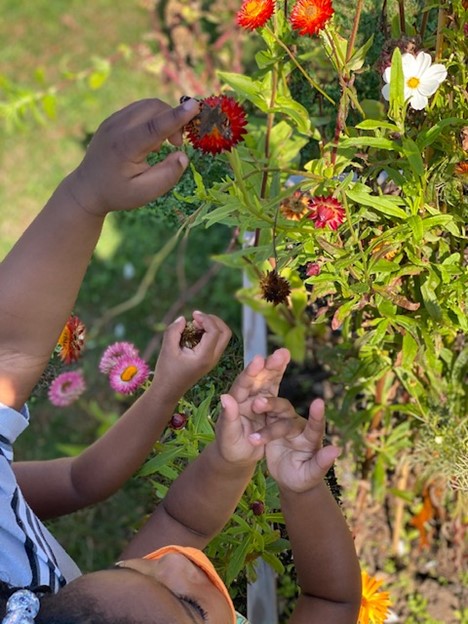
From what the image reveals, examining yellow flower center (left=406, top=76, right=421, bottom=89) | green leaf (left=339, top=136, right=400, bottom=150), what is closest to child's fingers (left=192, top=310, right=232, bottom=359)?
green leaf (left=339, top=136, right=400, bottom=150)

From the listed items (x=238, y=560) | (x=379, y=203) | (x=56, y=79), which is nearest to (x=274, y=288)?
(x=379, y=203)

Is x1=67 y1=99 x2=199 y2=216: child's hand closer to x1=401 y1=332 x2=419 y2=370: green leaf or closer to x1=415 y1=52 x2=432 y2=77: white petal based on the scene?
x1=415 y1=52 x2=432 y2=77: white petal

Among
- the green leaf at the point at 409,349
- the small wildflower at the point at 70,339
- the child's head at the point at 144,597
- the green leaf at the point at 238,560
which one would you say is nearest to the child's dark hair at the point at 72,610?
the child's head at the point at 144,597

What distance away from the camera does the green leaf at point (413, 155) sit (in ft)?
3.75

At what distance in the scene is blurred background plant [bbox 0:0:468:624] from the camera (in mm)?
1229

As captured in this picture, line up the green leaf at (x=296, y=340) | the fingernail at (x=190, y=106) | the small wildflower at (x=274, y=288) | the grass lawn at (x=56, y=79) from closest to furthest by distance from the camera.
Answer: the fingernail at (x=190, y=106) → the small wildflower at (x=274, y=288) → the green leaf at (x=296, y=340) → the grass lawn at (x=56, y=79)

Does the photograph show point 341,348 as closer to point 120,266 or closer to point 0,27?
point 120,266

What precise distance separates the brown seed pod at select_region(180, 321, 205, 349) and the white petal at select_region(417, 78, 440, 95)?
17.8 inches

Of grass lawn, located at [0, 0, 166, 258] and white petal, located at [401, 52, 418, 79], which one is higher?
white petal, located at [401, 52, 418, 79]

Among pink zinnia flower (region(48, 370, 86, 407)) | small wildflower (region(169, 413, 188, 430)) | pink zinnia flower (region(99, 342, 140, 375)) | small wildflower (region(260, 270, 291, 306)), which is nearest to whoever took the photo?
small wildflower (region(260, 270, 291, 306))

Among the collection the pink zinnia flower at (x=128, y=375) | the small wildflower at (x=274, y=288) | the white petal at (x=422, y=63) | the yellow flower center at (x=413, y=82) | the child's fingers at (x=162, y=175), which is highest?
the child's fingers at (x=162, y=175)

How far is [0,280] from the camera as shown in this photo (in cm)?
114

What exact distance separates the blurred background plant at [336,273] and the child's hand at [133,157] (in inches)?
5.4

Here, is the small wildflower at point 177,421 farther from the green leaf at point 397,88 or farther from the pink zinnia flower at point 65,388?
the green leaf at point 397,88
